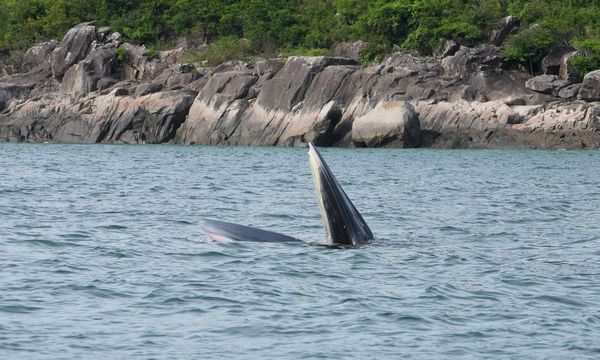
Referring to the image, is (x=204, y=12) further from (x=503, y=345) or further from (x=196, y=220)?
(x=503, y=345)

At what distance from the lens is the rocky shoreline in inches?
2062

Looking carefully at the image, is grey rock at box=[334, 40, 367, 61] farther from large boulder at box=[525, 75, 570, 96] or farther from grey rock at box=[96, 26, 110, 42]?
grey rock at box=[96, 26, 110, 42]

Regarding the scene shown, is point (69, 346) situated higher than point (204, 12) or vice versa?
point (204, 12)

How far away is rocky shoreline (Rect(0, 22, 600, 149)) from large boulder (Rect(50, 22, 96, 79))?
32 centimetres

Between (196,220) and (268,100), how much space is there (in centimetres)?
3882

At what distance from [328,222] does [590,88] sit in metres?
43.7

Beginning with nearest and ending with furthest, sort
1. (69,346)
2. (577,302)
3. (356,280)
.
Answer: (69,346)
(577,302)
(356,280)

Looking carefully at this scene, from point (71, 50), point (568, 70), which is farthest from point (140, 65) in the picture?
point (568, 70)

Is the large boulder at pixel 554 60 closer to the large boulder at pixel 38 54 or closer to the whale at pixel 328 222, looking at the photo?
the large boulder at pixel 38 54

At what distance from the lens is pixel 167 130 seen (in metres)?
59.2

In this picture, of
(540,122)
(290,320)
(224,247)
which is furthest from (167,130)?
(290,320)

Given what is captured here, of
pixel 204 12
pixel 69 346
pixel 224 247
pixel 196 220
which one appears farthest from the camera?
pixel 204 12

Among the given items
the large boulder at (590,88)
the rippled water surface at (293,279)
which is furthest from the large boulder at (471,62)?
the rippled water surface at (293,279)

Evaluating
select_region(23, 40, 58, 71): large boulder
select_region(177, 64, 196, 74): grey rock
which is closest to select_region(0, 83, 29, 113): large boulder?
select_region(23, 40, 58, 71): large boulder
